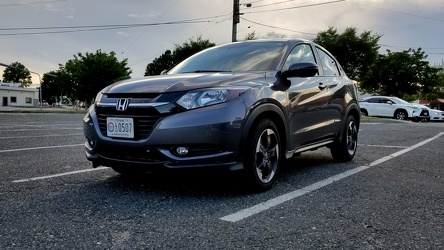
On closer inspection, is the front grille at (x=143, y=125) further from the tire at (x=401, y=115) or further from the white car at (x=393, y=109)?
the tire at (x=401, y=115)

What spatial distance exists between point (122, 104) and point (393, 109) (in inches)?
883

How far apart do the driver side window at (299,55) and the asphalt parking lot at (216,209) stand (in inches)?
52.1

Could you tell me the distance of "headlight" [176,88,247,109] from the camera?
3301 millimetres

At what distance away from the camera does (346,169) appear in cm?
511

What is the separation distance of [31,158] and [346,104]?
4.51 meters

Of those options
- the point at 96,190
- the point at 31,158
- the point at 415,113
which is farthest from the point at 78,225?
the point at 415,113

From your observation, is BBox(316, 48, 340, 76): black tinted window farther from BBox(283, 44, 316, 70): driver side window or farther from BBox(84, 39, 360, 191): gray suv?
BBox(84, 39, 360, 191): gray suv

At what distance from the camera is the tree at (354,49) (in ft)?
126

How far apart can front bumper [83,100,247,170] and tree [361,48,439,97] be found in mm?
39893

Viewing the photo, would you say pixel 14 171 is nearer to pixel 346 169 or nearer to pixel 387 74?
pixel 346 169

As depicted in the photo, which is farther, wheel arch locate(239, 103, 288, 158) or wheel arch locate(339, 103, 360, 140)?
wheel arch locate(339, 103, 360, 140)

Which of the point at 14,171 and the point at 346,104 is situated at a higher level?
the point at 346,104

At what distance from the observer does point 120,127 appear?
3434mm

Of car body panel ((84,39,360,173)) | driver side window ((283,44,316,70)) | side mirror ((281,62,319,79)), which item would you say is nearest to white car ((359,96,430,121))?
driver side window ((283,44,316,70))
